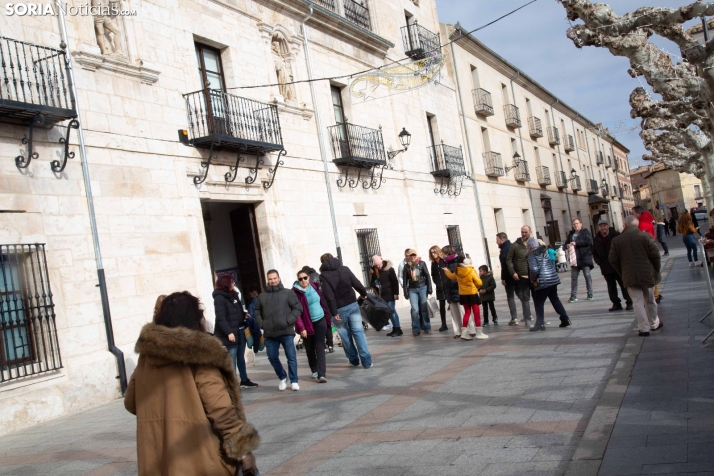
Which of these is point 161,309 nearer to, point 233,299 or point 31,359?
point 233,299

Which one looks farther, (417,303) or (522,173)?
(522,173)

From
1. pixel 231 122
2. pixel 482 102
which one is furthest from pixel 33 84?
pixel 482 102

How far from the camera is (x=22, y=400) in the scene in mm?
7758

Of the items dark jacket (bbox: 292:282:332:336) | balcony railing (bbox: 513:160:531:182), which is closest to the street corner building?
dark jacket (bbox: 292:282:332:336)

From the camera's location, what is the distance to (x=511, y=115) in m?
28.1

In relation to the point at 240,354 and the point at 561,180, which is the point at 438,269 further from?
the point at 561,180

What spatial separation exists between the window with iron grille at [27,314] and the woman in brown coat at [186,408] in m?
5.86

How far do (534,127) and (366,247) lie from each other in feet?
58.4

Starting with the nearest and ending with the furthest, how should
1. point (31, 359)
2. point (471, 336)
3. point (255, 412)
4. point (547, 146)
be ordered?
point (255, 412) → point (31, 359) → point (471, 336) → point (547, 146)

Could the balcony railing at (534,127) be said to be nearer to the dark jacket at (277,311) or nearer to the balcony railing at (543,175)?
the balcony railing at (543,175)

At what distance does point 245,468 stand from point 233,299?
219 inches

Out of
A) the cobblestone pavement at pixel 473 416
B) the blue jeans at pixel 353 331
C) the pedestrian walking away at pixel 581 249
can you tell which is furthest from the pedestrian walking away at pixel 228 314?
the pedestrian walking away at pixel 581 249

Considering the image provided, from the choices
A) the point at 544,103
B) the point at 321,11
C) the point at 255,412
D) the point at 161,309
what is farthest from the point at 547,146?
the point at 161,309

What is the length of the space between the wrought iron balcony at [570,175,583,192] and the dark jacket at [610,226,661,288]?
1136 inches
